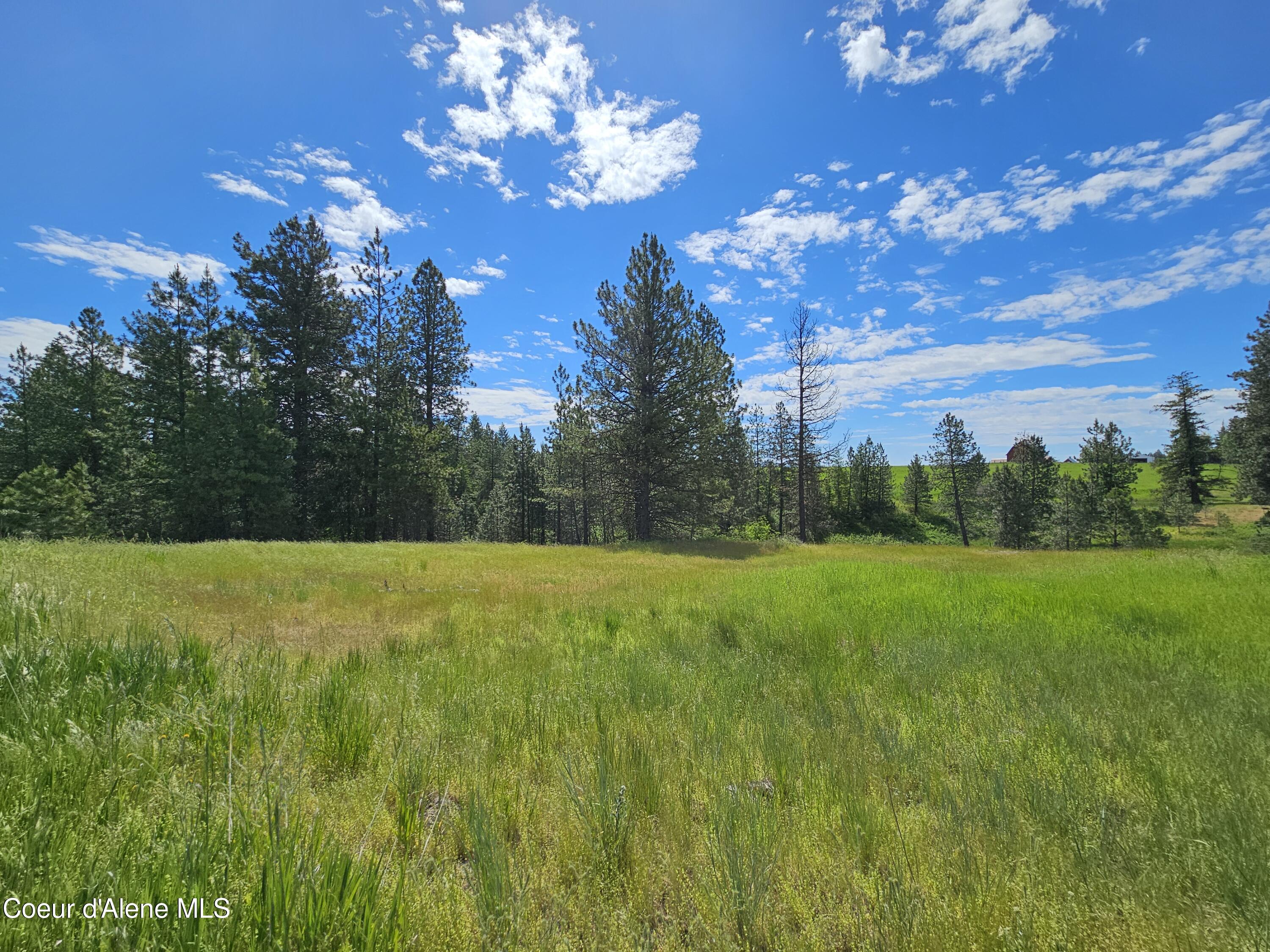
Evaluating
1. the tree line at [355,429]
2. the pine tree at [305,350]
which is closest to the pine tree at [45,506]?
the tree line at [355,429]

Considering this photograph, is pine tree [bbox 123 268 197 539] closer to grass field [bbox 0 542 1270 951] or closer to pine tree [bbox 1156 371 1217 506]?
grass field [bbox 0 542 1270 951]

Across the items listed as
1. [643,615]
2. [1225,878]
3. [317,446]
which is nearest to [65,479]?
[317,446]

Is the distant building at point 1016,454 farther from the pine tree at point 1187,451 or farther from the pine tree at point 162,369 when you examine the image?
the pine tree at point 162,369

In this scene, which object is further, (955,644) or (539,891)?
(955,644)

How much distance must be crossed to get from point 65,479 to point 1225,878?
41520 millimetres

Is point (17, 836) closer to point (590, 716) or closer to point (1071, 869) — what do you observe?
point (590, 716)

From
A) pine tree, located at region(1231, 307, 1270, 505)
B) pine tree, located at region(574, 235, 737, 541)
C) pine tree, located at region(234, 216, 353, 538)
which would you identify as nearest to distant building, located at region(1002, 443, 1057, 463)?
pine tree, located at region(1231, 307, 1270, 505)

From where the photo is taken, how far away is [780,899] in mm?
2014

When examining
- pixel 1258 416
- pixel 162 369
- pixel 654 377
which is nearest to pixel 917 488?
pixel 1258 416

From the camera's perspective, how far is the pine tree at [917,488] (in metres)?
70.1

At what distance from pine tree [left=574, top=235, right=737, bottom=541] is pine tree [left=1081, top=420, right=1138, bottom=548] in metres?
30.0

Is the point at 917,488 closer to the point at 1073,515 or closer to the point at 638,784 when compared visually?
the point at 1073,515

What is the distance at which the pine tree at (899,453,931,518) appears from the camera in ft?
230

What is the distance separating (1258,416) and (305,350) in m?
54.7
